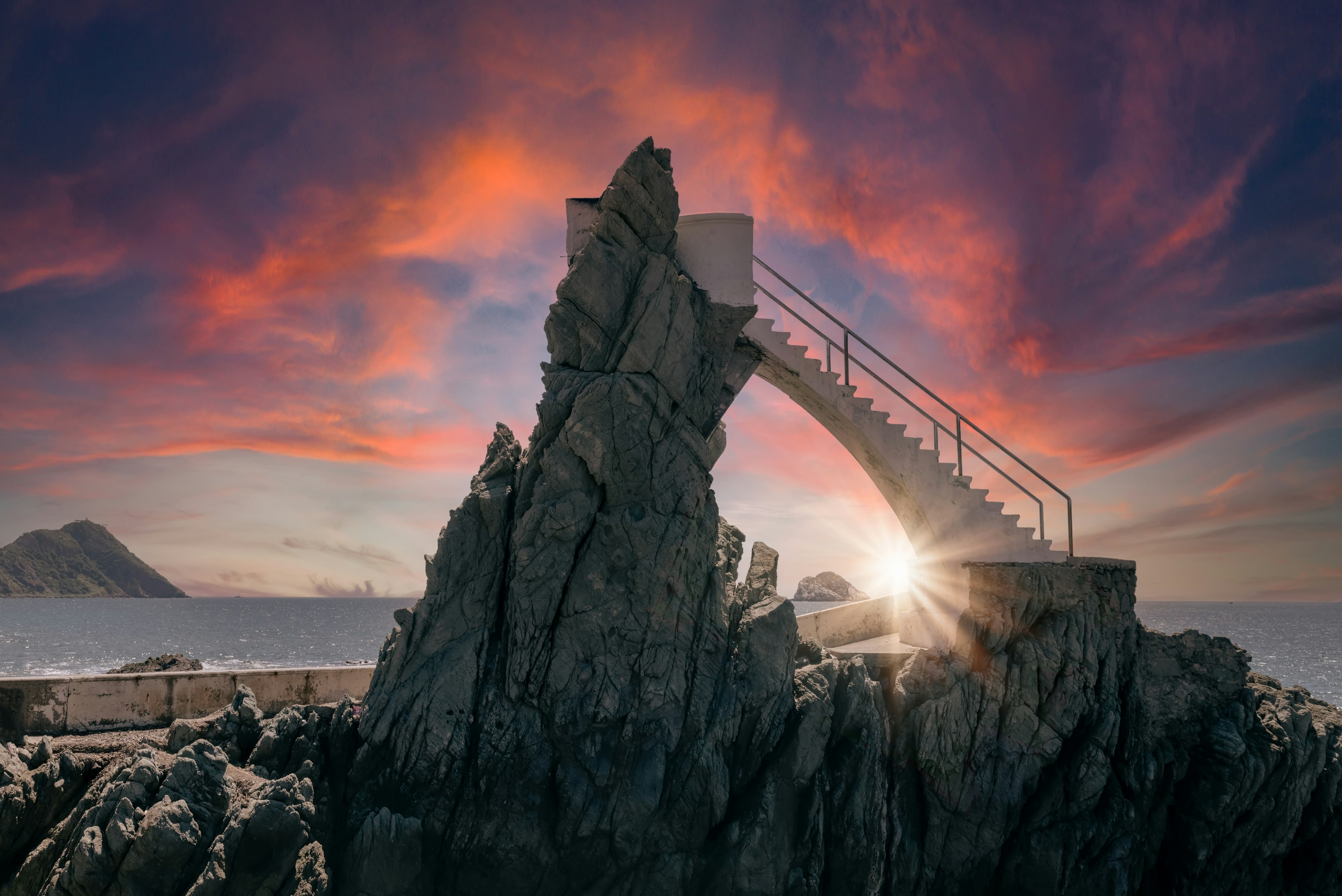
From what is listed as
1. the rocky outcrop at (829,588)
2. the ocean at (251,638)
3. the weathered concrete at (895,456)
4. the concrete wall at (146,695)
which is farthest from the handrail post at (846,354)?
the rocky outcrop at (829,588)

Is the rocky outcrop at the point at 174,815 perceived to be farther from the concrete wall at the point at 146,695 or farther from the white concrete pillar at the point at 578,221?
the white concrete pillar at the point at 578,221

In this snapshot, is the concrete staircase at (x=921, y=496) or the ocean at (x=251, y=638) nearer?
the concrete staircase at (x=921, y=496)

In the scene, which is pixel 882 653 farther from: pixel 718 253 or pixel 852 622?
pixel 718 253

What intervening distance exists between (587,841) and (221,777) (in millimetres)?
5449

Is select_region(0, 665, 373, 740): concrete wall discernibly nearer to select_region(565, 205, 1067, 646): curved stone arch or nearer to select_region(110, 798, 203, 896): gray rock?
select_region(110, 798, 203, 896): gray rock

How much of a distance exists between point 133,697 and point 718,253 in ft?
44.9

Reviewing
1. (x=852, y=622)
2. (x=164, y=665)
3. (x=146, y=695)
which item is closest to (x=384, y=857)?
(x=146, y=695)

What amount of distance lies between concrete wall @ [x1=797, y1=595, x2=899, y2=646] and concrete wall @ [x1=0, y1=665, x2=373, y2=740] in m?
10.2

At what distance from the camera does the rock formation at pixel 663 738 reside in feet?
35.8

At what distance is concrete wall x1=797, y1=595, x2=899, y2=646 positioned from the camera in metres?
17.1

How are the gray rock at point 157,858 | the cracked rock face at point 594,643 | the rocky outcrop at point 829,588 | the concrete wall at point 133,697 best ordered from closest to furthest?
the gray rock at point 157,858 < the cracked rock face at point 594,643 < the concrete wall at point 133,697 < the rocky outcrop at point 829,588

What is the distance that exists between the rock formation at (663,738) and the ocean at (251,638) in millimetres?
21410

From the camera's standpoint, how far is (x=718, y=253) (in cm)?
1500

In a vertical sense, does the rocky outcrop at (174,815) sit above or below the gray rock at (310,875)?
above
